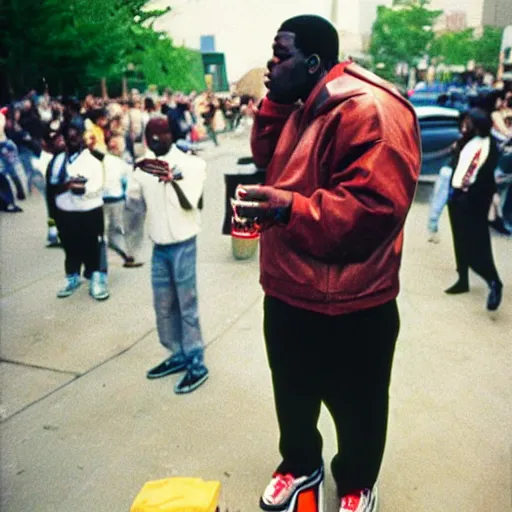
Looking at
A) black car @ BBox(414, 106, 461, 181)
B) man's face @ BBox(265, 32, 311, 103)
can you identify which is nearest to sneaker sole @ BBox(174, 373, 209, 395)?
man's face @ BBox(265, 32, 311, 103)

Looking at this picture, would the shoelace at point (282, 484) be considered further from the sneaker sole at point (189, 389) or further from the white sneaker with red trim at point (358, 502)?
the sneaker sole at point (189, 389)

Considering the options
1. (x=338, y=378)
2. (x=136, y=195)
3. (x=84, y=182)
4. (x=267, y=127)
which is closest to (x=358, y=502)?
(x=338, y=378)

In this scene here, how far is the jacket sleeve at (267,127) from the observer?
188 centimetres

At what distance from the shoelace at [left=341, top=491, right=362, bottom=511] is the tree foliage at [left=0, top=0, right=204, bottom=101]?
214cm

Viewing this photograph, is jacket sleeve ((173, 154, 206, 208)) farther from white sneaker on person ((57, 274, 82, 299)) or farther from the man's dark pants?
white sneaker on person ((57, 274, 82, 299))

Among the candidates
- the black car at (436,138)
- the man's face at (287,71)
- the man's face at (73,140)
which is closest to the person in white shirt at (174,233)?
the man's face at (287,71)

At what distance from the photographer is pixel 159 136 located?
9.91 feet

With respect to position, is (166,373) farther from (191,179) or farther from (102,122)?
(102,122)

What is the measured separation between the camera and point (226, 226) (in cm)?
304

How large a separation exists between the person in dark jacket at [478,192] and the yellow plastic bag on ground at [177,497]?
3.28 meters

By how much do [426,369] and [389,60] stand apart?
3970 cm

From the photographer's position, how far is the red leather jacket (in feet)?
4.75

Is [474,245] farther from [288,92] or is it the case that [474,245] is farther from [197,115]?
[197,115]

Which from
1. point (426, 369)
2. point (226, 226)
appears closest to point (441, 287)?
point (426, 369)
